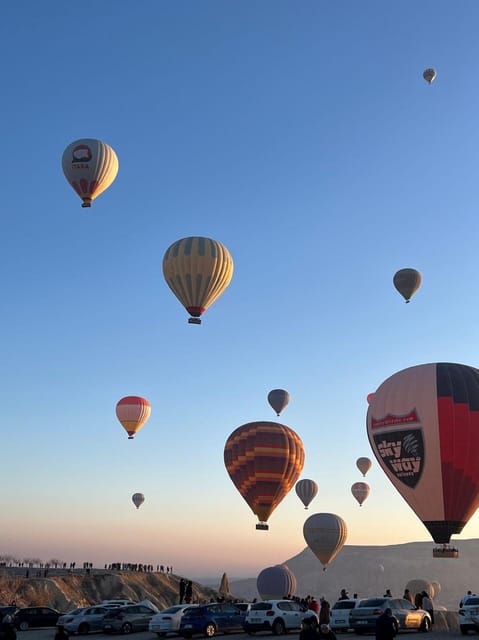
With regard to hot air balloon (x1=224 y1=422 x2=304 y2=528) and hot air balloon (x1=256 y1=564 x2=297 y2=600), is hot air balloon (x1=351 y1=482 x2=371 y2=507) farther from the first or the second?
hot air balloon (x1=224 y1=422 x2=304 y2=528)

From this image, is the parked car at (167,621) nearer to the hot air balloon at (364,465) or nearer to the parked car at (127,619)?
the parked car at (127,619)

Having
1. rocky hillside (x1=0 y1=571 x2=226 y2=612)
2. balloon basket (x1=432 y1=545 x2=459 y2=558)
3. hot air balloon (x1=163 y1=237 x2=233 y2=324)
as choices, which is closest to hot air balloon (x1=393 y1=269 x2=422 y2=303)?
hot air balloon (x1=163 y1=237 x2=233 y2=324)

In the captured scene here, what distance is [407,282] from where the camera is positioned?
62406 millimetres

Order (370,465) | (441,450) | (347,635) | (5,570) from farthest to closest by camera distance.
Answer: (370,465) < (5,570) < (441,450) < (347,635)

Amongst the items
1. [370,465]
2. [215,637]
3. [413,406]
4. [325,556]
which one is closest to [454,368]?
[413,406]

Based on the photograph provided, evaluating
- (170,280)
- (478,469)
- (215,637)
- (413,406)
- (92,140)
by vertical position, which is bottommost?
(215,637)

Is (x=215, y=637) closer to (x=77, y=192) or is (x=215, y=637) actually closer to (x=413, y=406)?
(x=413, y=406)

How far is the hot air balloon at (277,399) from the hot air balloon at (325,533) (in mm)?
12582

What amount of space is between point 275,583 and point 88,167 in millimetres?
31915

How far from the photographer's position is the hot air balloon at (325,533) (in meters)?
65.4

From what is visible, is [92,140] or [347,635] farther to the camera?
[92,140]

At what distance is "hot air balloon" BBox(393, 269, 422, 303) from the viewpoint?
62.3 m

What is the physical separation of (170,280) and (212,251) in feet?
10.7

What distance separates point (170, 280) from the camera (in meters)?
51.3
